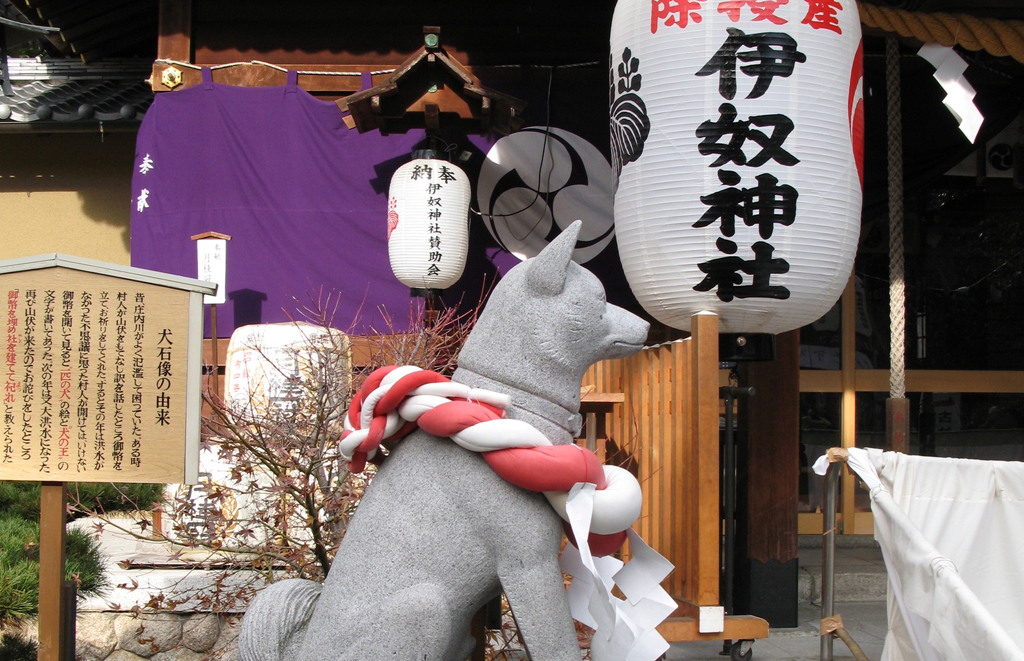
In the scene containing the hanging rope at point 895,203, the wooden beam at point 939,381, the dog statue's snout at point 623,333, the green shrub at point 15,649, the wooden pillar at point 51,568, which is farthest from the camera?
the wooden beam at point 939,381

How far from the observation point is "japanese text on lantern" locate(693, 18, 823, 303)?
341cm

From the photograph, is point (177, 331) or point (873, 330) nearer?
point (177, 331)

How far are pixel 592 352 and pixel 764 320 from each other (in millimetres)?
1366

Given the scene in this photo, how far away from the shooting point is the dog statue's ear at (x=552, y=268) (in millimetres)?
2408

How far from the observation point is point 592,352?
2.51m

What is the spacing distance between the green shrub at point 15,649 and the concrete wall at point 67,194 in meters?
4.90

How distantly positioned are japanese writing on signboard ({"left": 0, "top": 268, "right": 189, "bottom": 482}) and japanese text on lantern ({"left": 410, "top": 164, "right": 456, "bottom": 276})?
2545 mm

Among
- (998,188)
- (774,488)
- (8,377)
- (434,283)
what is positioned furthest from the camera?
(998,188)

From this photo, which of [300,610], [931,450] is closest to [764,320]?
[300,610]

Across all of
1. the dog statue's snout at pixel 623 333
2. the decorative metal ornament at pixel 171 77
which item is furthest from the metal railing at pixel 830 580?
the decorative metal ornament at pixel 171 77

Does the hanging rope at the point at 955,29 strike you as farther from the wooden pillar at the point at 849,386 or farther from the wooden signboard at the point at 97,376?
the wooden signboard at the point at 97,376

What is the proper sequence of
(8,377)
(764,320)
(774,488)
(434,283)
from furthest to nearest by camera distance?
(434,283) < (774,488) < (764,320) < (8,377)

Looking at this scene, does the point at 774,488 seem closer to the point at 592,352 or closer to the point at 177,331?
the point at 592,352

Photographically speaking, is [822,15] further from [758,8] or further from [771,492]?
[771,492]
